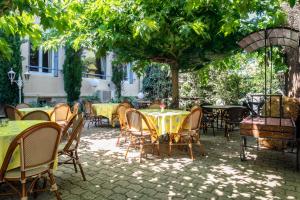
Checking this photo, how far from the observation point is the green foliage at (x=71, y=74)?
12.8 meters

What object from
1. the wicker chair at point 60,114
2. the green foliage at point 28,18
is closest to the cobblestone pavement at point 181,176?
the wicker chair at point 60,114

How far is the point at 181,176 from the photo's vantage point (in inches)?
171

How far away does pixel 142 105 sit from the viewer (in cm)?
1361

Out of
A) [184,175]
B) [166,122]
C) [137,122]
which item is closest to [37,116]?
[137,122]

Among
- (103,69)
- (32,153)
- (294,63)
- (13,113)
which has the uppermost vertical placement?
(103,69)

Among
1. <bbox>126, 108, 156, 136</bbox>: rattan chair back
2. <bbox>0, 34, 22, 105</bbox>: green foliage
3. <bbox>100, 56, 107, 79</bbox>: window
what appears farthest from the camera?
<bbox>100, 56, 107, 79</bbox>: window

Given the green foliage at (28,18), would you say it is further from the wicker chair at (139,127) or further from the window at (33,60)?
the window at (33,60)

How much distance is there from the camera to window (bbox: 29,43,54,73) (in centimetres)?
1194

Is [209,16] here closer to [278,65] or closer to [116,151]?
[278,65]

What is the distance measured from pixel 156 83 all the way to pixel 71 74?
23.8 feet

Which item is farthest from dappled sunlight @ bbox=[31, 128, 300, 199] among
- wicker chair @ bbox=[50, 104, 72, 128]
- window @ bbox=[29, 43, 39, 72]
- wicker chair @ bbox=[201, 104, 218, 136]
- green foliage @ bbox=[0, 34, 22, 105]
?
window @ bbox=[29, 43, 39, 72]

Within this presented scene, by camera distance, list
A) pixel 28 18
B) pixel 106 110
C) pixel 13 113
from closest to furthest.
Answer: pixel 28 18 → pixel 13 113 → pixel 106 110

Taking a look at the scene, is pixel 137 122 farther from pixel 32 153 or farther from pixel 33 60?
pixel 33 60

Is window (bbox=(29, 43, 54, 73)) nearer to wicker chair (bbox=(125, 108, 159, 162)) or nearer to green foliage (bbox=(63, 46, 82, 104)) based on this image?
green foliage (bbox=(63, 46, 82, 104))
